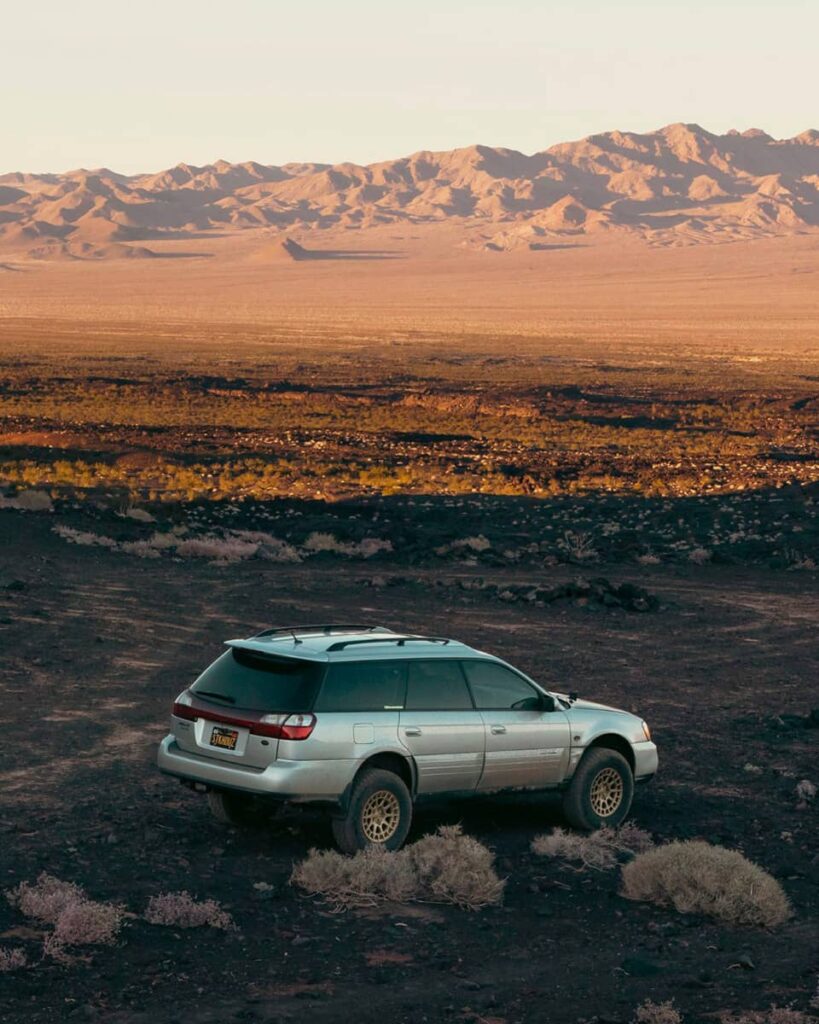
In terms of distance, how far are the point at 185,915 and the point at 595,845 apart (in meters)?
3.52

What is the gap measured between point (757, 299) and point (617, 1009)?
17938cm

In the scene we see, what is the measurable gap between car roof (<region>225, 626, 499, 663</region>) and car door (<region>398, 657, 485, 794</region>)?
0.44 feet

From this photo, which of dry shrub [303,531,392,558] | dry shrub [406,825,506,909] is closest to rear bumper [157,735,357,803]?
dry shrub [406,825,506,909]

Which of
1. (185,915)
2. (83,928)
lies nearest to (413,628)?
(185,915)

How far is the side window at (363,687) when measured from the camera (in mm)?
11930

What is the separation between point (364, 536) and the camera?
31844 mm

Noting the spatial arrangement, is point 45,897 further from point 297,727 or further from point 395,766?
point 395,766

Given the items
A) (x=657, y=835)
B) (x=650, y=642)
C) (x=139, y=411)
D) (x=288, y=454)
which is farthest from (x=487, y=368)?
(x=657, y=835)

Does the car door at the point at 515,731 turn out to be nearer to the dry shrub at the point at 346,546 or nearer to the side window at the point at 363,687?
the side window at the point at 363,687

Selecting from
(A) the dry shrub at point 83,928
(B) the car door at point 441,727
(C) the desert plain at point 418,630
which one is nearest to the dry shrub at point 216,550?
(C) the desert plain at point 418,630

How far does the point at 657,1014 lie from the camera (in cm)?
920

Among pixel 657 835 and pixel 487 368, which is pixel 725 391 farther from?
pixel 657 835

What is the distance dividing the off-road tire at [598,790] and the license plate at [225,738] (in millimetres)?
2898

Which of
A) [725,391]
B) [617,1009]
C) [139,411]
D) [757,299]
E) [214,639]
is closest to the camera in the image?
[617,1009]
